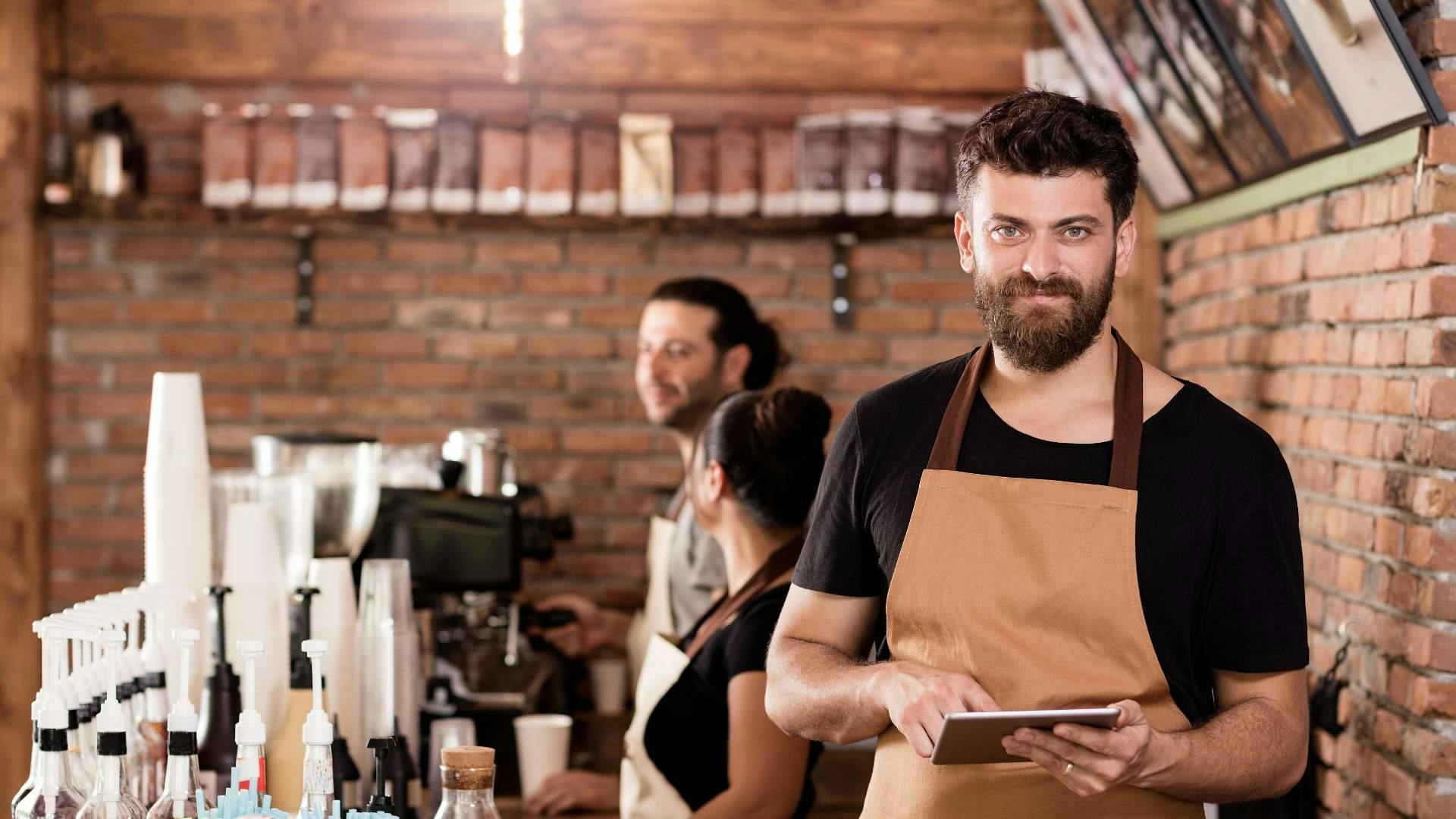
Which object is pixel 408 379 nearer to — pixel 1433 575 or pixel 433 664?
pixel 433 664

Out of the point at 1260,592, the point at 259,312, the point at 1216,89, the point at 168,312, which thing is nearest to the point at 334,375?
the point at 259,312

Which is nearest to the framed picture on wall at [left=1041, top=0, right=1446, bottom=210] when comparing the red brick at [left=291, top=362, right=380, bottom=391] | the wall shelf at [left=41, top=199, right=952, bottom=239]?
the wall shelf at [left=41, top=199, right=952, bottom=239]

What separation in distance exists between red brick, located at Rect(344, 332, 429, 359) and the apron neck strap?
8.92ft

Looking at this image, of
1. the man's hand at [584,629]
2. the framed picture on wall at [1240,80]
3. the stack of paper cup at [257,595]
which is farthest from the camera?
the man's hand at [584,629]

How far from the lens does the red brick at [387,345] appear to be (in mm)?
4367

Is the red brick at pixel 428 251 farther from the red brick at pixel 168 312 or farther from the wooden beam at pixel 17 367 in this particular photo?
the wooden beam at pixel 17 367

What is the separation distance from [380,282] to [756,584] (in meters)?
2.30

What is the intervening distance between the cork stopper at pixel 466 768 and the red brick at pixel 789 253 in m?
2.89

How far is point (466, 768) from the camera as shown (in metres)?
1.61

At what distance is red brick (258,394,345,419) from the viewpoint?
14.2ft

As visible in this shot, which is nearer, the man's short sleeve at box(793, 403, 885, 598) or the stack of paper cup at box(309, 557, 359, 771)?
the man's short sleeve at box(793, 403, 885, 598)

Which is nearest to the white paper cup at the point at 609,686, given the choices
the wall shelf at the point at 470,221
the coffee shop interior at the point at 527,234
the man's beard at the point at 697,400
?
the coffee shop interior at the point at 527,234

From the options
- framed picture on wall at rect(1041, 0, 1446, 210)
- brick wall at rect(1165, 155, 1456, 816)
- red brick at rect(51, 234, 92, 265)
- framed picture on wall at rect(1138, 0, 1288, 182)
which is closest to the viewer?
brick wall at rect(1165, 155, 1456, 816)

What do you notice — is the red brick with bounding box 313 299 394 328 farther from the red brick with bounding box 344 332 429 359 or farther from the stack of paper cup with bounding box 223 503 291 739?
the stack of paper cup with bounding box 223 503 291 739
